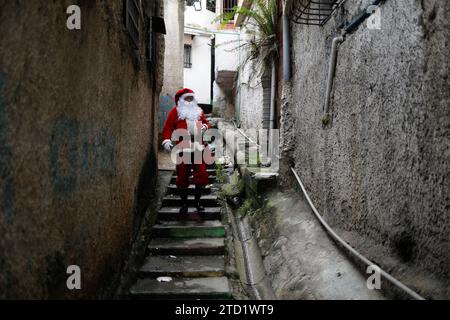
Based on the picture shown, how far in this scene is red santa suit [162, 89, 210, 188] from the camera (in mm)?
5367

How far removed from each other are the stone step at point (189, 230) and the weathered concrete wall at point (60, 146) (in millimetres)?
1290

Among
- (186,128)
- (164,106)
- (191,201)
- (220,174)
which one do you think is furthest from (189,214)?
(164,106)

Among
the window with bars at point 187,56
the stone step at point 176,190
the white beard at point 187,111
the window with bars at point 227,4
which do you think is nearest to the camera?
the white beard at point 187,111

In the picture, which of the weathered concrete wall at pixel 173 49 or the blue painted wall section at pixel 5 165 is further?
the weathered concrete wall at pixel 173 49

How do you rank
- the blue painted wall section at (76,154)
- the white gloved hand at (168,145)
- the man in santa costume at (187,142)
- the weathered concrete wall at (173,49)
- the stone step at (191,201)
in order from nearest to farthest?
the blue painted wall section at (76,154)
the white gloved hand at (168,145)
the man in santa costume at (187,142)
the stone step at (191,201)
the weathered concrete wall at (173,49)

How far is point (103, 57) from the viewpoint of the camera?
2795 mm

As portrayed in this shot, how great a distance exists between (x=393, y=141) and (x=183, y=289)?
8.49 ft

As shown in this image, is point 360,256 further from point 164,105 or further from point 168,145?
point 164,105

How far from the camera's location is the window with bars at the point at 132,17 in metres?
3.61

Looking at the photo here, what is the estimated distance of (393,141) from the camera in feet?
8.48

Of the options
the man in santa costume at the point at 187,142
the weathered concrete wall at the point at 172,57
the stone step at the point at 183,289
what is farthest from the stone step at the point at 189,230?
the weathered concrete wall at the point at 172,57

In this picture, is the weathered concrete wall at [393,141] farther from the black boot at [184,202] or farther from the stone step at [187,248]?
the black boot at [184,202]
